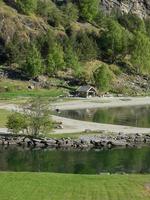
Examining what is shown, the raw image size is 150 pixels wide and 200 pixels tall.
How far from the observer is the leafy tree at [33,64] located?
164 metres

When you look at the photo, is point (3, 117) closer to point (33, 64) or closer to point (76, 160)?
point (76, 160)

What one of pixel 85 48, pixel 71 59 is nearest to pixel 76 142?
pixel 71 59

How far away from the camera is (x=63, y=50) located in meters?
187

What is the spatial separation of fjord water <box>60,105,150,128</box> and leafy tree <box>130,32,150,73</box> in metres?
56.7

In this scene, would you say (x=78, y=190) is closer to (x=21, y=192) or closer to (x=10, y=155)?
(x=21, y=192)

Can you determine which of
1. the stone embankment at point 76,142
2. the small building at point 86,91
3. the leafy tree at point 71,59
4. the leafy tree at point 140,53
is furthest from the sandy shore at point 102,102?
the stone embankment at point 76,142

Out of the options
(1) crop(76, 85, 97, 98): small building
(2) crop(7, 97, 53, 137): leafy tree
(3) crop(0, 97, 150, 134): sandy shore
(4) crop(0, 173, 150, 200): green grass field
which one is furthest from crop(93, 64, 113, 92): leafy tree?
(4) crop(0, 173, 150, 200): green grass field

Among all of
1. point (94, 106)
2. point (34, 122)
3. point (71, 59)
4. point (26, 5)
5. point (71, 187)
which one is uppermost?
point (26, 5)

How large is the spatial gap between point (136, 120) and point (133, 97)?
5460cm

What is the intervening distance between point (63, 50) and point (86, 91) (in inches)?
1325

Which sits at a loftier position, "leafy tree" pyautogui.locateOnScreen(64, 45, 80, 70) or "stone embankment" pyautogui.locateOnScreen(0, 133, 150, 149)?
"leafy tree" pyautogui.locateOnScreen(64, 45, 80, 70)

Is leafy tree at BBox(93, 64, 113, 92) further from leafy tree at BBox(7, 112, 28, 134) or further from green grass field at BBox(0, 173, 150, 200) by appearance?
green grass field at BBox(0, 173, 150, 200)

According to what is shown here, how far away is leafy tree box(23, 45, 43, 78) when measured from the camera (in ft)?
538

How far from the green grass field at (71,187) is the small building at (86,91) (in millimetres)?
111551
